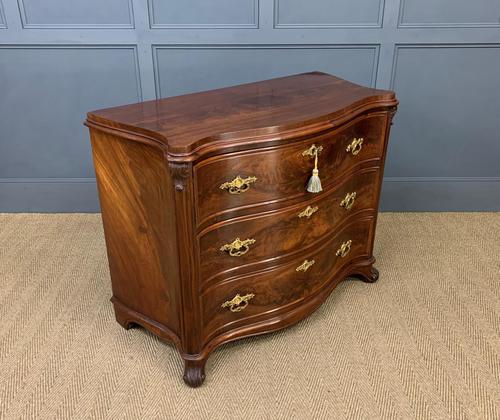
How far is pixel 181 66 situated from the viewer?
249cm

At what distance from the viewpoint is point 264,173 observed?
1.54 metres

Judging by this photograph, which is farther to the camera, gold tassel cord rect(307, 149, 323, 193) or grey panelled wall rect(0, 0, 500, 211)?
grey panelled wall rect(0, 0, 500, 211)

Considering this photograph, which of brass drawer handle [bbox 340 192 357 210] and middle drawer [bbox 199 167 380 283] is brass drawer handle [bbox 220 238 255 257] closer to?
middle drawer [bbox 199 167 380 283]

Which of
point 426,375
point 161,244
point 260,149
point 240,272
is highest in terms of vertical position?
point 260,149

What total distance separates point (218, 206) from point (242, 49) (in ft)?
4.17

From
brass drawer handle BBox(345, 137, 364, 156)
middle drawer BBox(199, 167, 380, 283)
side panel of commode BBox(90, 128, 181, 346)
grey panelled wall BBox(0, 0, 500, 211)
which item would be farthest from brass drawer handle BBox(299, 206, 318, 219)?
grey panelled wall BBox(0, 0, 500, 211)

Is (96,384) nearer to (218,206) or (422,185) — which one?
(218,206)

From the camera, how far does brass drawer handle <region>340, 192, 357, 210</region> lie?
1927mm

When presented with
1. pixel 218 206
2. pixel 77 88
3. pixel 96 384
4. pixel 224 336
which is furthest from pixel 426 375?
pixel 77 88

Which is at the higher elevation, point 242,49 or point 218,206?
point 242,49

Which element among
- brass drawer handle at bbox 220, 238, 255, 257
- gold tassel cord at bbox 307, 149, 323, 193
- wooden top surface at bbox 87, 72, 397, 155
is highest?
wooden top surface at bbox 87, 72, 397, 155

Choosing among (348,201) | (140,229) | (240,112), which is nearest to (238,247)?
(140,229)

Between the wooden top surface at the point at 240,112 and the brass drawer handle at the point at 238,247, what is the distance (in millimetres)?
378

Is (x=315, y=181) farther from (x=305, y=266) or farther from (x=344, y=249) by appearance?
(x=344, y=249)
